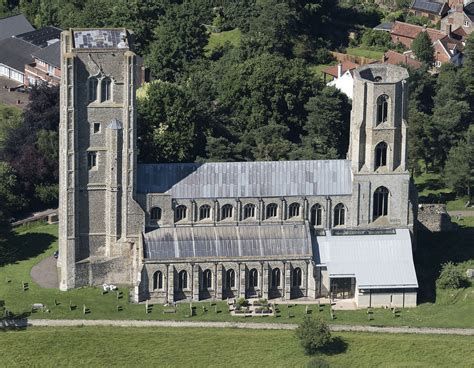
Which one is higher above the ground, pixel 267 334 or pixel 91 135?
pixel 91 135

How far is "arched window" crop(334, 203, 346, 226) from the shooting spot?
12688 centimetres

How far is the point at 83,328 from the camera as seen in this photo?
119 m

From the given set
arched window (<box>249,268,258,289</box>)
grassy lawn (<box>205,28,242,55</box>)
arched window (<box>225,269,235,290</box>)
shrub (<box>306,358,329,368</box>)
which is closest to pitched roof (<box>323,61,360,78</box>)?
grassy lawn (<box>205,28,242,55</box>)

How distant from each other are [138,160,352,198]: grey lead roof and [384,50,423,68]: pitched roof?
2339 inches

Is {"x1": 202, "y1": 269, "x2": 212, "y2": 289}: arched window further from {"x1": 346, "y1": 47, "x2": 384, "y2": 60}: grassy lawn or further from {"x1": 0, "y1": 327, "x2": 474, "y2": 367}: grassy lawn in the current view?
{"x1": 346, "y1": 47, "x2": 384, "y2": 60}: grassy lawn

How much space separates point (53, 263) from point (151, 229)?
12.6 m

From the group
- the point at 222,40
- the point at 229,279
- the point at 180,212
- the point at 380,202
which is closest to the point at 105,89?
the point at 180,212

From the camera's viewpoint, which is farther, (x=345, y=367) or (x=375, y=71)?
(x=375, y=71)

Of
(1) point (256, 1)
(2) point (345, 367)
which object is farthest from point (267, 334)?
(1) point (256, 1)

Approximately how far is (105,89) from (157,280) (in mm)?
17804

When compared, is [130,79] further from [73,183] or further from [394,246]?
[394,246]

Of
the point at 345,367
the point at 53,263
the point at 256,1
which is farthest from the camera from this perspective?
the point at 256,1

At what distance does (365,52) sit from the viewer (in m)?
198

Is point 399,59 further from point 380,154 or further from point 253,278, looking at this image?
point 253,278
